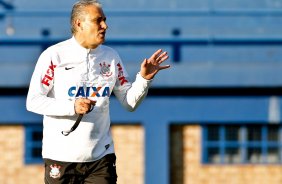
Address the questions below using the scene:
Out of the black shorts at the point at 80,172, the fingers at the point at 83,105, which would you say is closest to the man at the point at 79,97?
the black shorts at the point at 80,172

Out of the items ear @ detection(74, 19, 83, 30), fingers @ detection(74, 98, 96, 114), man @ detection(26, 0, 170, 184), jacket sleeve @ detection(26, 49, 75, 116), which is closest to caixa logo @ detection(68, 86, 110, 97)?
man @ detection(26, 0, 170, 184)

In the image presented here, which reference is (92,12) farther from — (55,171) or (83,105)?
(55,171)

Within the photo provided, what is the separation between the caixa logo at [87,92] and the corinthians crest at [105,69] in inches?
4.4

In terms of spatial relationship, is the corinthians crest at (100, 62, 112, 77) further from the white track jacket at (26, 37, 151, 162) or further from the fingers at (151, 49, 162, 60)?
the fingers at (151, 49, 162, 60)

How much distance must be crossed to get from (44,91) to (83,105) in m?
0.40

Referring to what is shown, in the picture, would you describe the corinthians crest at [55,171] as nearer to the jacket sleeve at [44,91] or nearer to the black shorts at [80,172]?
the black shorts at [80,172]

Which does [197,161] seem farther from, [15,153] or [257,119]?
[15,153]

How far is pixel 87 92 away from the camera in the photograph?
5.01 metres

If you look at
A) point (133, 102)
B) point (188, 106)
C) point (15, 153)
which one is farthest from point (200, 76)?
point (133, 102)

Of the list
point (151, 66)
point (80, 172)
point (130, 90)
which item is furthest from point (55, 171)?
point (151, 66)

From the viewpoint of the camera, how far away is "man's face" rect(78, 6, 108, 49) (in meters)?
4.89

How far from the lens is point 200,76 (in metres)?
12.5

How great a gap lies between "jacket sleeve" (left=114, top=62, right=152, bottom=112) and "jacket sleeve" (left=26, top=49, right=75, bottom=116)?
0.43m

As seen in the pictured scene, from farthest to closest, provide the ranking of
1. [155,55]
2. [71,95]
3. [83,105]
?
[155,55]
[71,95]
[83,105]
